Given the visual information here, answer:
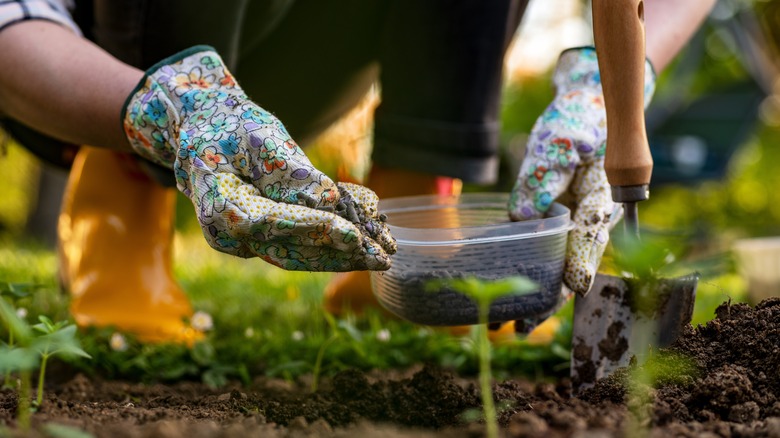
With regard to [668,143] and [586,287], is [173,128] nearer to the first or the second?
[586,287]

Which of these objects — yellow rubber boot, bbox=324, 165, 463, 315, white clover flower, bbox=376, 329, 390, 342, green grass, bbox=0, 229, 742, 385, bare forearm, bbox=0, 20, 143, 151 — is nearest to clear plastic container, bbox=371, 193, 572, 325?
green grass, bbox=0, 229, 742, 385

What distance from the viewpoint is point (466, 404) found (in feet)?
4.25

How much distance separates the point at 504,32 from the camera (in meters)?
1.88

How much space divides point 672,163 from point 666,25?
2.93m

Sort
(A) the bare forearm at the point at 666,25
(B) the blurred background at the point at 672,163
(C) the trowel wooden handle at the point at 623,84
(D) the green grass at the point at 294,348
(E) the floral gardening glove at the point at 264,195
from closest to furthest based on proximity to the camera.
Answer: (E) the floral gardening glove at the point at 264,195
(C) the trowel wooden handle at the point at 623,84
(A) the bare forearm at the point at 666,25
(D) the green grass at the point at 294,348
(B) the blurred background at the point at 672,163

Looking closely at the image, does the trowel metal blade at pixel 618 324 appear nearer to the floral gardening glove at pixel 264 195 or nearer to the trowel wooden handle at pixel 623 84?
the trowel wooden handle at pixel 623 84

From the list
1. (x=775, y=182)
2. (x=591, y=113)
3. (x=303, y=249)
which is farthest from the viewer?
(x=775, y=182)

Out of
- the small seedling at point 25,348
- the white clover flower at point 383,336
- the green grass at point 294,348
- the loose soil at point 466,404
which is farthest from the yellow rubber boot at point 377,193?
the small seedling at point 25,348

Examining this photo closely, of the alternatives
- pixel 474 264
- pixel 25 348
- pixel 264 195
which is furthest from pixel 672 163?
pixel 25 348

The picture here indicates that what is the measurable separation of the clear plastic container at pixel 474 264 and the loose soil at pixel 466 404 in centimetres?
13

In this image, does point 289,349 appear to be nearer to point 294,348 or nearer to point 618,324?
point 294,348

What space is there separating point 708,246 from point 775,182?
10.9 ft

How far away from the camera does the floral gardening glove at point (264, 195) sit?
3.50ft

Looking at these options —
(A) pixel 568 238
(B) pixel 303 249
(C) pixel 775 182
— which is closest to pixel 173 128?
(B) pixel 303 249
